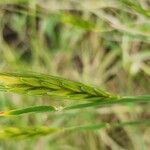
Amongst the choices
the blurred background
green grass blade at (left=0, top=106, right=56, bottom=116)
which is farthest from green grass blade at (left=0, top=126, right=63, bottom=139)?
the blurred background

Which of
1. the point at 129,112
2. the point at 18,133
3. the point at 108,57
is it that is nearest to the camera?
the point at 18,133

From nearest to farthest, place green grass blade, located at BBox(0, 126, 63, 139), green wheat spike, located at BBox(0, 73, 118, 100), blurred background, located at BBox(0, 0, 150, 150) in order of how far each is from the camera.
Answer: green wheat spike, located at BBox(0, 73, 118, 100) < green grass blade, located at BBox(0, 126, 63, 139) < blurred background, located at BBox(0, 0, 150, 150)

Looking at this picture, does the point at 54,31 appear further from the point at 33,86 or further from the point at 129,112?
the point at 33,86

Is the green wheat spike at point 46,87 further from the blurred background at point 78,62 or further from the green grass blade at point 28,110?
the blurred background at point 78,62

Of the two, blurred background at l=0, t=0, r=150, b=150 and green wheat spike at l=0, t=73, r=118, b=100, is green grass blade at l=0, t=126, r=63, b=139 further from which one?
blurred background at l=0, t=0, r=150, b=150

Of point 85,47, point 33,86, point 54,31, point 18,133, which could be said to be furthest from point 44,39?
point 33,86

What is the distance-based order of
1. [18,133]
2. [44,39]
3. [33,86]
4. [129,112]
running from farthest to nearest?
[44,39]
[129,112]
[18,133]
[33,86]

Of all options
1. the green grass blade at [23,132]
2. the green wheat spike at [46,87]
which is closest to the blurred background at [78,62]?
the green grass blade at [23,132]
